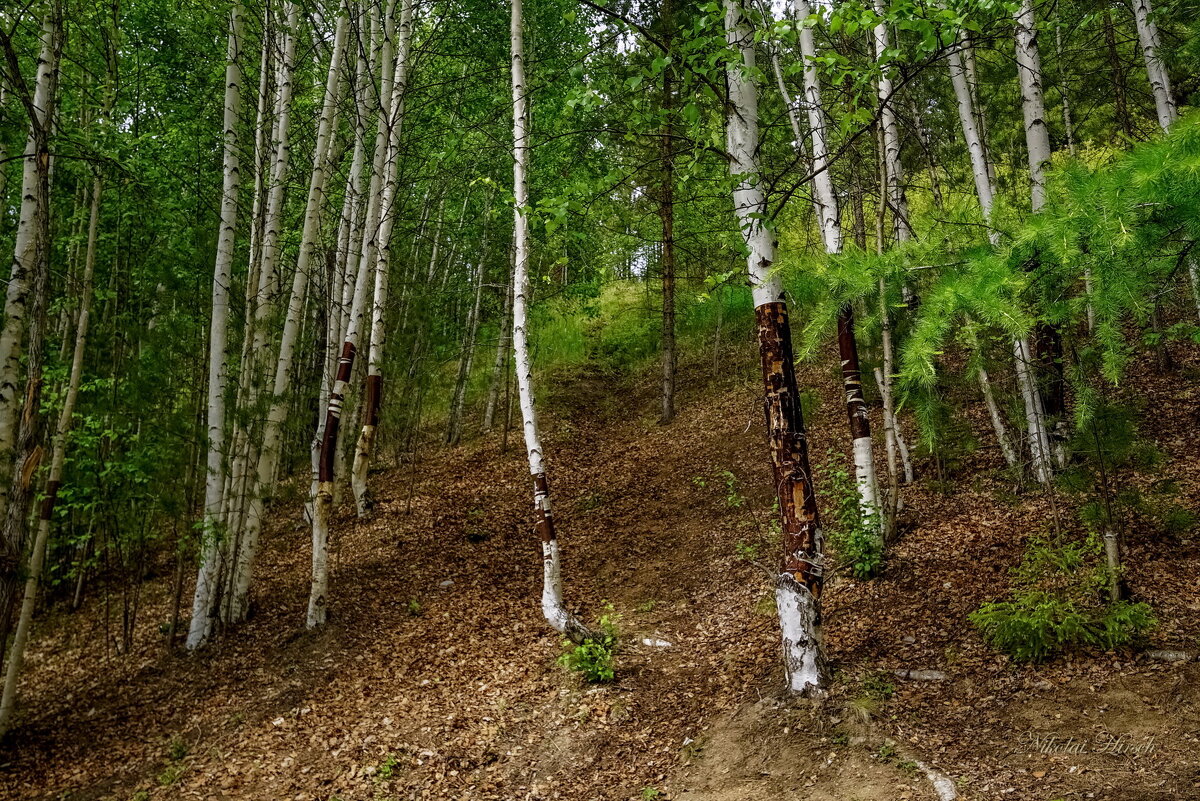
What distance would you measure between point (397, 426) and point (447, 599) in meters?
6.42

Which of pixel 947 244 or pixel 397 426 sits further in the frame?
pixel 397 426

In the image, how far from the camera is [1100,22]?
11.7 metres

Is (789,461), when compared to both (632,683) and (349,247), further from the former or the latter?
(349,247)

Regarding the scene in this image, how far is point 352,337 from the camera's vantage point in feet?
24.7

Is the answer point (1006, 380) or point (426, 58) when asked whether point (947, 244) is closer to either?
point (1006, 380)

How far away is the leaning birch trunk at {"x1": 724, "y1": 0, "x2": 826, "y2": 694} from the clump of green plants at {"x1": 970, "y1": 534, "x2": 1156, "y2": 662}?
1.44 meters

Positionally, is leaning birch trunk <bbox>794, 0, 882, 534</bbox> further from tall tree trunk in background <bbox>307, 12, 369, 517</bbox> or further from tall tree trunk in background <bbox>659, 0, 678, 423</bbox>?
tall tree trunk in background <bbox>659, 0, 678, 423</bbox>

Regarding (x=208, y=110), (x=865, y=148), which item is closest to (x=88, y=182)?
(x=208, y=110)

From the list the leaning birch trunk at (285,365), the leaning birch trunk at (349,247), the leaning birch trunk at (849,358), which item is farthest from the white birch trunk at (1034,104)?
the leaning birch trunk at (285,365)

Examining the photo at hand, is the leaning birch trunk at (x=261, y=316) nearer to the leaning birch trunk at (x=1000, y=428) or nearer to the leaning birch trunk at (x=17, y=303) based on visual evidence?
the leaning birch trunk at (x=17, y=303)

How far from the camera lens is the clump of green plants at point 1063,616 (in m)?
4.63

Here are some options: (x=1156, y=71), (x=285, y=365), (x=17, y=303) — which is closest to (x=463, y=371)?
(x=285, y=365)

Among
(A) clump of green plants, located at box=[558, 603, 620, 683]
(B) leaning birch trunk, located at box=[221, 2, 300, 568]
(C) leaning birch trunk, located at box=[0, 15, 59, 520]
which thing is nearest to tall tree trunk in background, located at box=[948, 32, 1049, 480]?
(A) clump of green plants, located at box=[558, 603, 620, 683]
